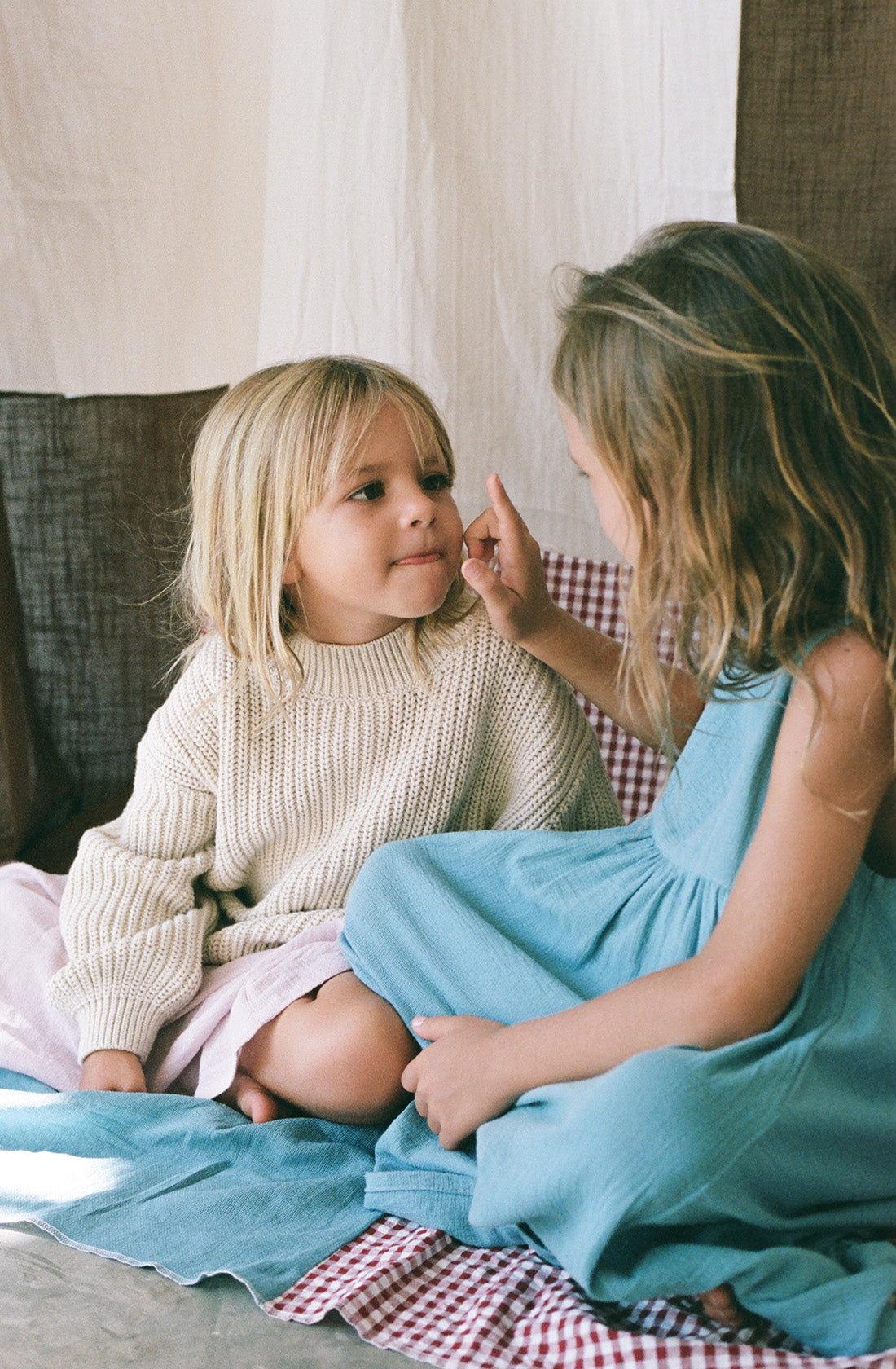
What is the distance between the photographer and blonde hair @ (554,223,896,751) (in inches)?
34.0

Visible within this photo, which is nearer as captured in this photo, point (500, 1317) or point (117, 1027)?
point (500, 1317)

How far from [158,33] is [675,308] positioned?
1123 mm

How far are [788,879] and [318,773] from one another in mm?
515

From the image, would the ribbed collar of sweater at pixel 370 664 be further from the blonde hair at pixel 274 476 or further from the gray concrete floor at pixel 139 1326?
the gray concrete floor at pixel 139 1326

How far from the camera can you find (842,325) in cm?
89

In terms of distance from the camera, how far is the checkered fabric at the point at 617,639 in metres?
1.54

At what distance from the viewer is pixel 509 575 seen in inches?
45.8

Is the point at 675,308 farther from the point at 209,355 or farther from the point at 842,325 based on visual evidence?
the point at 209,355

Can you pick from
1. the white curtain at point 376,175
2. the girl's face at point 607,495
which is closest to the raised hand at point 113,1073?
the girl's face at point 607,495

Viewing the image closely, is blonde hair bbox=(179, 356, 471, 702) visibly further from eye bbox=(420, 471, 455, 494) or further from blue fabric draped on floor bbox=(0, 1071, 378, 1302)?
blue fabric draped on floor bbox=(0, 1071, 378, 1302)

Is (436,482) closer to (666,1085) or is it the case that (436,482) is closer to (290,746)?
(290,746)

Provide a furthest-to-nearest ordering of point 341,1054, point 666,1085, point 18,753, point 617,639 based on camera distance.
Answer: point 18,753, point 617,639, point 341,1054, point 666,1085

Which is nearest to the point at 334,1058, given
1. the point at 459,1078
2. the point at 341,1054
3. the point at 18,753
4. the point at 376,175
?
the point at 341,1054

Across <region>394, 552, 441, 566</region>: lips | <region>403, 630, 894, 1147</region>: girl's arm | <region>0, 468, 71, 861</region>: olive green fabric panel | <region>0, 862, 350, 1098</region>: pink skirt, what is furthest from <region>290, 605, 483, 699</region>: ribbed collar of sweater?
<region>0, 468, 71, 861</region>: olive green fabric panel
